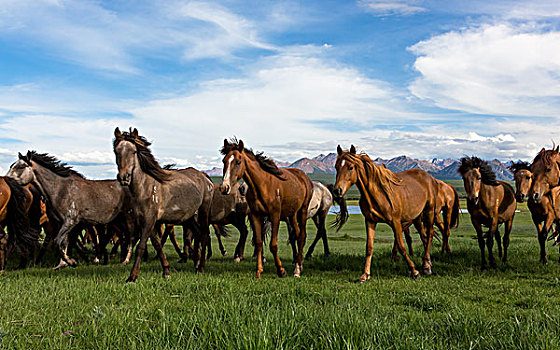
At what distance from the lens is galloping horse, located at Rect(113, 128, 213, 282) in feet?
25.7

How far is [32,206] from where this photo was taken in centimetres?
1112

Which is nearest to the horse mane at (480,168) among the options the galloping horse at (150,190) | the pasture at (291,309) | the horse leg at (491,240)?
the horse leg at (491,240)

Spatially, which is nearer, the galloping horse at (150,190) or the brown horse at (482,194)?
the galloping horse at (150,190)

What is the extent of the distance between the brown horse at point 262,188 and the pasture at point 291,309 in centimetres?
71

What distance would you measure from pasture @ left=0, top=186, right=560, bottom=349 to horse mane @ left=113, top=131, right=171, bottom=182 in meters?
2.05

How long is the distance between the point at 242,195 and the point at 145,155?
2.39 metres

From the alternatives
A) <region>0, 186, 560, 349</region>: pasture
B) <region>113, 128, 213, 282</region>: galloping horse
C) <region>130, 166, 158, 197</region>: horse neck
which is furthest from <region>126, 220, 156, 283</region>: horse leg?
<region>130, 166, 158, 197</region>: horse neck

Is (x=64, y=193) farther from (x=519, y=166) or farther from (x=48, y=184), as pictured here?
(x=519, y=166)

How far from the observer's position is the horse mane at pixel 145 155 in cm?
806

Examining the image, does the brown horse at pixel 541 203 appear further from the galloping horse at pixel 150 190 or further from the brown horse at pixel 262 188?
the galloping horse at pixel 150 190

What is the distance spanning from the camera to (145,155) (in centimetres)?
826

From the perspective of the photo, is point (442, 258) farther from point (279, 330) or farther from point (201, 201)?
point (279, 330)

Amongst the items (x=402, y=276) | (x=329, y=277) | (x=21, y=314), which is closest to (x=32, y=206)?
(x=21, y=314)

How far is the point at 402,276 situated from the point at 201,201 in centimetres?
469
